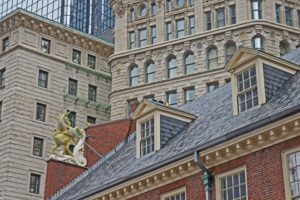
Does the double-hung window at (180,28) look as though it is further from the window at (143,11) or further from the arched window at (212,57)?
the window at (143,11)

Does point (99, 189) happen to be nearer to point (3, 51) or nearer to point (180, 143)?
point (180, 143)

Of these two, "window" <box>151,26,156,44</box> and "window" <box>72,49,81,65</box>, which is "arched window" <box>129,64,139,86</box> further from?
"window" <box>72,49,81,65</box>

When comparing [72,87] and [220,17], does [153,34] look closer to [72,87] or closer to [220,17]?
[220,17]

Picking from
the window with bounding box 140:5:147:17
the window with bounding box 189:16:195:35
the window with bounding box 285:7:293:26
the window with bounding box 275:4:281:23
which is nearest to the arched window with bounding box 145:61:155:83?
the window with bounding box 189:16:195:35

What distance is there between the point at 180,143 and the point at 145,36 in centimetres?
4946

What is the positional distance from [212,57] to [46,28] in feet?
53.2

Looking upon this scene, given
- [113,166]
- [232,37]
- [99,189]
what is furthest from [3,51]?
[99,189]

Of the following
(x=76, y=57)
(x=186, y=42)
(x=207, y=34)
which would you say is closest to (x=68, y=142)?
(x=76, y=57)

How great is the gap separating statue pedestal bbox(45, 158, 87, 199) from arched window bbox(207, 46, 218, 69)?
35.2 m

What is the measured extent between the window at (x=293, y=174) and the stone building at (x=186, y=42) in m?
46.1

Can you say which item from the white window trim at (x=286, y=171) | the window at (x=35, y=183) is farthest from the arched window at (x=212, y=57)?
the white window trim at (x=286, y=171)

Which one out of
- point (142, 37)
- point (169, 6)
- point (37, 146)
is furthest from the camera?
point (142, 37)

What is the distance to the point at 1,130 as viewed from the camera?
2522 inches

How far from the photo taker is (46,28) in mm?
69250
